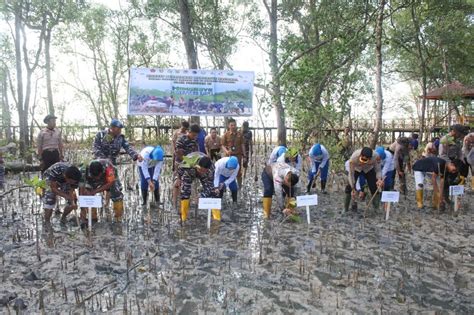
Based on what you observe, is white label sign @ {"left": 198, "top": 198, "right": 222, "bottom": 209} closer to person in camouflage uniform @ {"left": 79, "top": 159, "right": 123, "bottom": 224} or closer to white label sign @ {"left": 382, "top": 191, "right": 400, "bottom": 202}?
person in camouflage uniform @ {"left": 79, "top": 159, "right": 123, "bottom": 224}

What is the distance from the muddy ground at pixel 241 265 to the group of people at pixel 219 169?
1.39 feet

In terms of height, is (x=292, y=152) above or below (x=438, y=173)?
above

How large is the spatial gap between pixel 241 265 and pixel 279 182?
1.85 metres

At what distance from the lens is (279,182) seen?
6.33 metres

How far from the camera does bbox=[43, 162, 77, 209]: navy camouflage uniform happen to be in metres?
6.03

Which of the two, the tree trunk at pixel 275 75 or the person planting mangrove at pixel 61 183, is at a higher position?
the tree trunk at pixel 275 75

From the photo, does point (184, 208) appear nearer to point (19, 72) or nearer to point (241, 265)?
point (241, 265)

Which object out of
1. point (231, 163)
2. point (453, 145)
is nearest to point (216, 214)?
point (231, 163)

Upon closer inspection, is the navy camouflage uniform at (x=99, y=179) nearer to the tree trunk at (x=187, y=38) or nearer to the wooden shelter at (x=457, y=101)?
the tree trunk at (x=187, y=38)

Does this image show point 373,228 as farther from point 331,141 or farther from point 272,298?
point 331,141

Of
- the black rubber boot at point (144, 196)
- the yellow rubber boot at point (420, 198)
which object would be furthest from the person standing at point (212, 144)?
the yellow rubber boot at point (420, 198)

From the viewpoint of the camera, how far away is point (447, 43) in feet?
53.1

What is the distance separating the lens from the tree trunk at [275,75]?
1088 cm

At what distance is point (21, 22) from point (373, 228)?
43.7 ft
